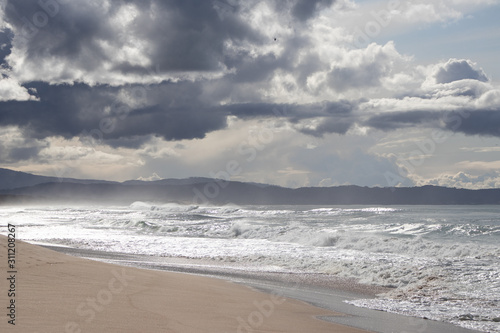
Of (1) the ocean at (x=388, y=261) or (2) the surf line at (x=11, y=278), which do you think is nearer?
(2) the surf line at (x=11, y=278)

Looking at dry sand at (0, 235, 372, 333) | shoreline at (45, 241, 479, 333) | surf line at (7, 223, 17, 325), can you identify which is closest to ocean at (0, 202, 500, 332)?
shoreline at (45, 241, 479, 333)

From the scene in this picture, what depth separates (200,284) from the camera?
35.0 ft

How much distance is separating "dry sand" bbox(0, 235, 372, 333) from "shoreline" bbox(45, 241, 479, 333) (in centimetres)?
58

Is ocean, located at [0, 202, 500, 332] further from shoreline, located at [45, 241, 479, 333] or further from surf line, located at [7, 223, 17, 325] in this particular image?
surf line, located at [7, 223, 17, 325]

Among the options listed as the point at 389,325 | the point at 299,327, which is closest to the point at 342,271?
the point at 389,325

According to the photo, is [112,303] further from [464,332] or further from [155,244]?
[155,244]

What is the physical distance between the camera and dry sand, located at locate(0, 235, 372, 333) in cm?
632

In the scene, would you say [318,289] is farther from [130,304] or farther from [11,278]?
[11,278]

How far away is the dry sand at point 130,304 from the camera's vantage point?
632 cm

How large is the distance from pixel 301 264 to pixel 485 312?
7357 millimetres

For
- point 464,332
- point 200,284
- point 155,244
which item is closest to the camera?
point 464,332

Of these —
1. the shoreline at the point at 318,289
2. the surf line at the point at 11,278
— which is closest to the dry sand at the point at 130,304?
the surf line at the point at 11,278

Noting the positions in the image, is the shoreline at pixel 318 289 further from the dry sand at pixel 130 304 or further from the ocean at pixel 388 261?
the dry sand at pixel 130 304

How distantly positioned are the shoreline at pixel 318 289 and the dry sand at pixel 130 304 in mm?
577
